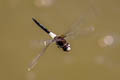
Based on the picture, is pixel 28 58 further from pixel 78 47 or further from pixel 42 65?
pixel 78 47

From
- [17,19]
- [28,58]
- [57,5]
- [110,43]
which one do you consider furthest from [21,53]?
[110,43]

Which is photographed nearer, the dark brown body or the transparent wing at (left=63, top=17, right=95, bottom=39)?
the dark brown body

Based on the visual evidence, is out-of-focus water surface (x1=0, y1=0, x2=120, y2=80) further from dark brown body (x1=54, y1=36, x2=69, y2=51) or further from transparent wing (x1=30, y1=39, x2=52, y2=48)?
dark brown body (x1=54, y1=36, x2=69, y2=51)

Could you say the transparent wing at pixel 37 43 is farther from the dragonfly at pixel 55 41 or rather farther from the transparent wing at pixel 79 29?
the transparent wing at pixel 79 29

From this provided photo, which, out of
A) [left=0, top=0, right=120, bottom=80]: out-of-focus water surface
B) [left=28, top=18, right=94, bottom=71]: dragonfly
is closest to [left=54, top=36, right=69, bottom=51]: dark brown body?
[left=28, top=18, right=94, bottom=71]: dragonfly

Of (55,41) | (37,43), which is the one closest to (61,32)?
(37,43)
